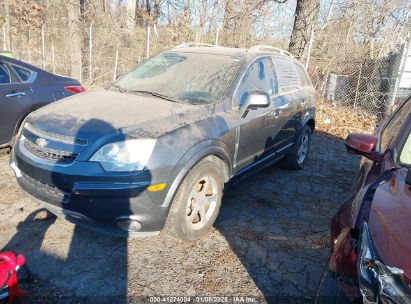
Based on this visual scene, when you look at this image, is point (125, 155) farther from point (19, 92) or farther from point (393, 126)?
point (19, 92)

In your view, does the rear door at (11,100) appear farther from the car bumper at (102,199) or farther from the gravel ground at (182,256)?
the car bumper at (102,199)

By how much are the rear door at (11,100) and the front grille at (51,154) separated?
5.87ft

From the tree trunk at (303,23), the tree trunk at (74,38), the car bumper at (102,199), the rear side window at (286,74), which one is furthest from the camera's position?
the tree trunk at (74,38)

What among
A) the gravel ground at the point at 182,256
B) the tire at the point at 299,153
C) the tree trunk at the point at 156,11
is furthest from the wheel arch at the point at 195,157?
the tree trunk at the point at 156,11

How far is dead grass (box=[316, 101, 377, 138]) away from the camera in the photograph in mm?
8758

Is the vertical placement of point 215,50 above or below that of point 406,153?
above

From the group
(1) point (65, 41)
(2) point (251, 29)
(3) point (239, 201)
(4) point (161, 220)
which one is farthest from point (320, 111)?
(1) point (65, 41)

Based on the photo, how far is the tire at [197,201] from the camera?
9.91ft

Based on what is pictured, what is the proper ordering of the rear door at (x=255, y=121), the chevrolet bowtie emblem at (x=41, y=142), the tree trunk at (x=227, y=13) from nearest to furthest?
the chevrolet bowtie emblem at (x=41, y=142) < the rear door at (x=255, y=121) < the tree trunk at (x=227, y=13)

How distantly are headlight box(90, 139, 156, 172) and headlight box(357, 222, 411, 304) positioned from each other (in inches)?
64.9

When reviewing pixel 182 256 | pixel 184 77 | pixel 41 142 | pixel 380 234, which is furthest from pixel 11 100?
pixel 380 234

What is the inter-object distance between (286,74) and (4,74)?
148 inches

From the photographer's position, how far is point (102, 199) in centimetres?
268

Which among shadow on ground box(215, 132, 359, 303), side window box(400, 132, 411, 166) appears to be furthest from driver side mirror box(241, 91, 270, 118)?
side window box(400, 132, 411, 166)
